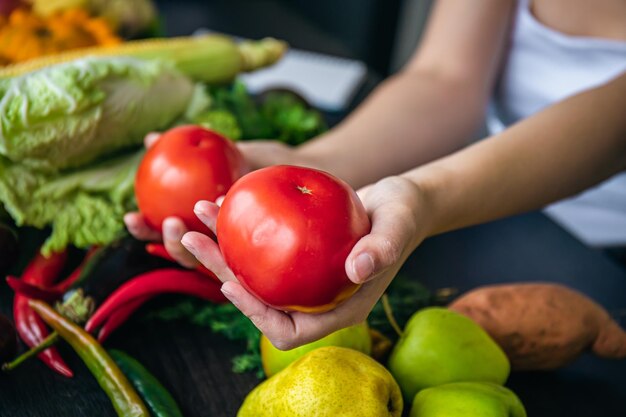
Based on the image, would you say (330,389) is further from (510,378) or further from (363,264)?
(510,378)

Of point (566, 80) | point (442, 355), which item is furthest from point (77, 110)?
point (566, 80)

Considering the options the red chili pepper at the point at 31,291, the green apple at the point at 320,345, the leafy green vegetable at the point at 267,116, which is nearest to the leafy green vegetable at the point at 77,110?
the leafy green vegetable at the point at 267,116

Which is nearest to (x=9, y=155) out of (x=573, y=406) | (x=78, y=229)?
(x=78, y=229)

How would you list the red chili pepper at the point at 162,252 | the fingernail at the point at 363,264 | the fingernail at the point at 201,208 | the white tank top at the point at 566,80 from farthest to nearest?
the white tank top at the point at 566,80, the red chili pepper at the point at 162,252, the fingernail at the point at 201,208, the fingernail at the point at 363,264

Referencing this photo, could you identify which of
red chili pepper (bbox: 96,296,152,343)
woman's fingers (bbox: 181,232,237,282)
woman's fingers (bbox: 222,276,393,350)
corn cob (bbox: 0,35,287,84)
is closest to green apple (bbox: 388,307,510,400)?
woman's fingers (bbox: 222,276,393,350)

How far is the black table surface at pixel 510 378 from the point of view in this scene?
2.66ft

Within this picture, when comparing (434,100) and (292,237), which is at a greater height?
(292,237)

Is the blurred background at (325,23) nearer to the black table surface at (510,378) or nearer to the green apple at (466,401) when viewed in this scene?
the black table surface at (510,378)

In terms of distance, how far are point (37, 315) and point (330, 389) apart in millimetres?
452

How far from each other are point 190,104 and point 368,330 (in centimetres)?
64

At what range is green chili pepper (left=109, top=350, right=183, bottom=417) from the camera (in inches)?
30.8

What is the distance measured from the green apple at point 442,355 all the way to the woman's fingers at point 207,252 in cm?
24

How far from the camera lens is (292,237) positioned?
0.64 metres

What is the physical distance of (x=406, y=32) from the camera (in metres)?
3.04
